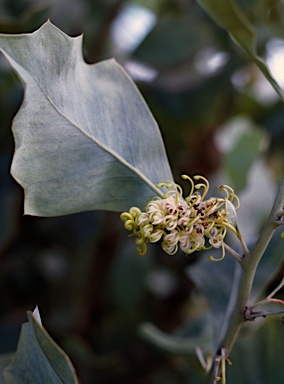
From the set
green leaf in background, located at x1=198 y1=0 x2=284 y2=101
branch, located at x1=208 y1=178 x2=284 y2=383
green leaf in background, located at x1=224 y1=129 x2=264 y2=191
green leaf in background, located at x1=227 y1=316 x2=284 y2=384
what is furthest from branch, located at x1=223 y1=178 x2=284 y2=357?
green leaf in background, located at x1=224 y1=129 x2=264 y2=191

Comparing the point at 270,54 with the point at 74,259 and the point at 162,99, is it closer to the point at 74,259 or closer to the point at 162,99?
the point at 162,99

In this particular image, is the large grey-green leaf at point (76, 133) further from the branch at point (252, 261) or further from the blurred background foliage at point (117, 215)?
the blurred background foliage at point (117, 215)

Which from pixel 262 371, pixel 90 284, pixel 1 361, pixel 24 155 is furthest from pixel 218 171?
pixel 24 155

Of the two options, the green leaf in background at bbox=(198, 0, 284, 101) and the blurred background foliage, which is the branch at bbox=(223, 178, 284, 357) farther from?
the blurred background foliage

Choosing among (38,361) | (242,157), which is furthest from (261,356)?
(38,361)

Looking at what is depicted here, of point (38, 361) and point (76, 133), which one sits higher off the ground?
point (76, 133)

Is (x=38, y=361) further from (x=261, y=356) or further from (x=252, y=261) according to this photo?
(x=261, y=356)
